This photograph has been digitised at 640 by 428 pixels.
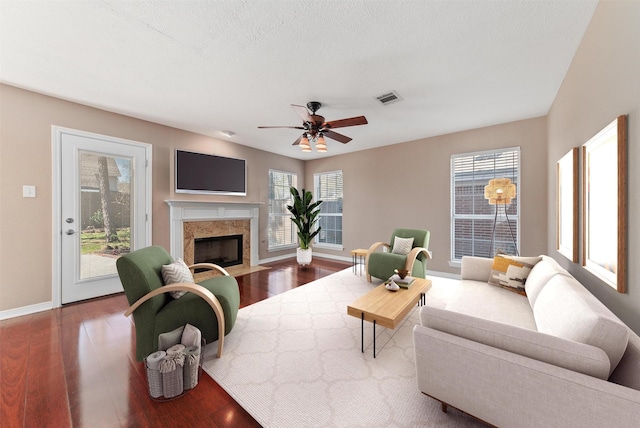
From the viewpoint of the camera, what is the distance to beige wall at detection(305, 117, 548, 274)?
370 centimetres

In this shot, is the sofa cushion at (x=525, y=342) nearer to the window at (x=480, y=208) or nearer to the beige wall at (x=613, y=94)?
the beige wall at (x=613, y=94)

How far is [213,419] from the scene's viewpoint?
1454 mm

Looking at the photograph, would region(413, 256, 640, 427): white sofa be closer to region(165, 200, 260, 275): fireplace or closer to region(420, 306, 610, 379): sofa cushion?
region(420, 306, 610, 379): sofa cushion

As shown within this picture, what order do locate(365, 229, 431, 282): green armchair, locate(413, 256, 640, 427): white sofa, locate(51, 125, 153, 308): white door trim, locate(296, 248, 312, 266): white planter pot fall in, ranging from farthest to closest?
locate(296, 248, 312, 266): white planter pot → locate(365, 229, 431, 282): green armchair → locate(51, 125, 153, 308): white door trim → locate(413, 256, 640, 427): white sofa

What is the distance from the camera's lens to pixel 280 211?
611 centimetres

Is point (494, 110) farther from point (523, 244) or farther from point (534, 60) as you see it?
point (523, 244)

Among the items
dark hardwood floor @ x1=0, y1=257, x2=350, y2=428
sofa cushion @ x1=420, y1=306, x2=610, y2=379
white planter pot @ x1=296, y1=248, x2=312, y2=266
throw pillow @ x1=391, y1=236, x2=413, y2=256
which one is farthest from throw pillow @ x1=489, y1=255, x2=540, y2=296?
white planter pot @ x1=296, y1=248, x2=312, y2=266

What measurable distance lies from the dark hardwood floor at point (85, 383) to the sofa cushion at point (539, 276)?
7.71ft

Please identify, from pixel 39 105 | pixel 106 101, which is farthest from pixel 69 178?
pixel 106 101

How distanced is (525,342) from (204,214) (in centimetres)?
458

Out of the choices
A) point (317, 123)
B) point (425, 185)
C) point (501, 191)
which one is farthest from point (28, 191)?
point (501, 191)

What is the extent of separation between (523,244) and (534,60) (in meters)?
2.69

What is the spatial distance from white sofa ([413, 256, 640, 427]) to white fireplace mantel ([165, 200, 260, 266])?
13.2 feet

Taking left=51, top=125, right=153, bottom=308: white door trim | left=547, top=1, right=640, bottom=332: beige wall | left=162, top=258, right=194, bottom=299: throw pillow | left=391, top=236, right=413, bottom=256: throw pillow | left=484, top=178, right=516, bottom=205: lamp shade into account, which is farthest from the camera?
left=391, top=236, right=413, bottom=256: throw pillow
